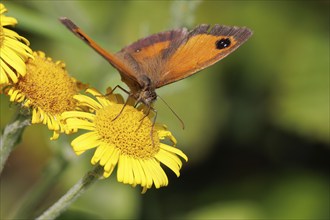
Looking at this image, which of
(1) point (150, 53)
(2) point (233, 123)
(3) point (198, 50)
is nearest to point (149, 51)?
(1) point (150, 53)

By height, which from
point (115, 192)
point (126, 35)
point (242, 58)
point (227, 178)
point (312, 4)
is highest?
point (312, 4)

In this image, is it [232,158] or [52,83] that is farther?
[232,158]

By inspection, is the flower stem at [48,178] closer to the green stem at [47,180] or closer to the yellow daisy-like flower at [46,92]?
the green stem at [47,180]

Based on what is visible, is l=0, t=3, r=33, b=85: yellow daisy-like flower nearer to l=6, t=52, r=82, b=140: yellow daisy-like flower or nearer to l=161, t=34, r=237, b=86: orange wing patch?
l=6, t=52, r=82, b=140: yellow daisy-like flower

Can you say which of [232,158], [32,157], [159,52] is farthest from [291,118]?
[159,52]

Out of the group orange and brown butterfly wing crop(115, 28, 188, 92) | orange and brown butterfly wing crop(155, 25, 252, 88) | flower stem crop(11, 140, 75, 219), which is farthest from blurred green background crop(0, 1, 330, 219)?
orange and brown butterfly wing crop(155, 25, 252, 88)

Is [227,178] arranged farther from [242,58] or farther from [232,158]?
[242,58]

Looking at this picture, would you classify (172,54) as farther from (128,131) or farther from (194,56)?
(128,131)

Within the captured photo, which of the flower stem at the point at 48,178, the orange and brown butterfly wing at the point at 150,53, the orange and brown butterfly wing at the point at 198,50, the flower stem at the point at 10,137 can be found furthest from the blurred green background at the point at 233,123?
the flower stem at the point at 10,137
